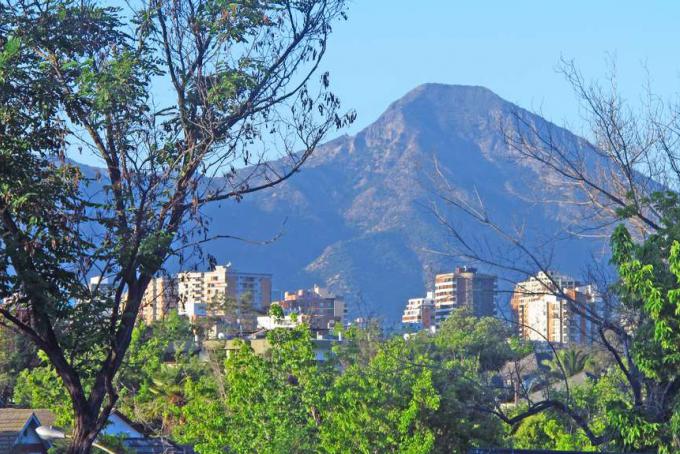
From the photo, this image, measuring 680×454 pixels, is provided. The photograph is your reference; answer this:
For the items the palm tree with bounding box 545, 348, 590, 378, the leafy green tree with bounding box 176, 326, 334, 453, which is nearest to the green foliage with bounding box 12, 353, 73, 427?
the leafy green tree with bounding box 176, 326, 334, 453

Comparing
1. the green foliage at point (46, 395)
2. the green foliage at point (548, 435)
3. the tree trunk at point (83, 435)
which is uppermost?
the green foliage at point (46, 395)

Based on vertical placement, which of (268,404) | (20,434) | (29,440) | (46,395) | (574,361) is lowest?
(29,440)

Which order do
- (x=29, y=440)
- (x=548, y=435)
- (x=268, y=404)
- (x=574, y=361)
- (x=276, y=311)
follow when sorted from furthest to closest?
1. (x=574, y=361)
2. (x=548, y=435)
3. (x=276, y=311)
4. (x=268, y=404)
5. (x=29, y=440)

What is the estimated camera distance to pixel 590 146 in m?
20.6

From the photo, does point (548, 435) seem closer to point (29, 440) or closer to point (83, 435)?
point (29, 440)

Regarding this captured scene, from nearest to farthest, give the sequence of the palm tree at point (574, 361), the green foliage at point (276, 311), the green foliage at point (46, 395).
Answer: the green foliage at point (276, 311), the green foliage at point (46, 395), the palm tree at point (574, 361)

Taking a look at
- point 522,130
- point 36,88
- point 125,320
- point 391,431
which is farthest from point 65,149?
point 391,431

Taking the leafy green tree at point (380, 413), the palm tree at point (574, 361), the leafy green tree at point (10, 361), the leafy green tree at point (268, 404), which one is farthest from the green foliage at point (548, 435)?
the palm tree at point (574, 361)

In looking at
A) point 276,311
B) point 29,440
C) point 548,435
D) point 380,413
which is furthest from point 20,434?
point 548,435

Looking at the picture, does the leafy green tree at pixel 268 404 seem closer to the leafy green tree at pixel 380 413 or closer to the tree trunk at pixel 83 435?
the leafy green tree at pixel 380 413

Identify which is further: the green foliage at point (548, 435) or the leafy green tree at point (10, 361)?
the leafy green tree at point (10, 361)

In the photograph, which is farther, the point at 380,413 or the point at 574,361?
the point at 574,361

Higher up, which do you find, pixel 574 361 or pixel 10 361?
pixel 574 361

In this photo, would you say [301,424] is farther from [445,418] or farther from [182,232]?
[182,232]
